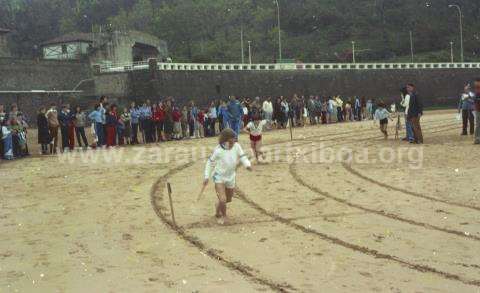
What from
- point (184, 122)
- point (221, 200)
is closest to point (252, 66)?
point (184, 122)

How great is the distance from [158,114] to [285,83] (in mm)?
33815

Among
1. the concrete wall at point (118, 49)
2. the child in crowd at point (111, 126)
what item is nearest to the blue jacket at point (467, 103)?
the child in crowd at point (111, 126)

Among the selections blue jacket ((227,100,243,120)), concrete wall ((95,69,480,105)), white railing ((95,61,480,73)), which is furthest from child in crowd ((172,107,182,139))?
white railing ((95,61,480,73))

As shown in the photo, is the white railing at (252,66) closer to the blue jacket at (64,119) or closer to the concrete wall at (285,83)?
the concrete wall at (285,83)

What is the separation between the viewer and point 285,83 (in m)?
57.2

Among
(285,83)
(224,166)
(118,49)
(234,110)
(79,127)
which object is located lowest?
(224,166)

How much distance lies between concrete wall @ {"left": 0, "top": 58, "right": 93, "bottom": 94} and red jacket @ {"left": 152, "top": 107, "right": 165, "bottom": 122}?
31.3 meters

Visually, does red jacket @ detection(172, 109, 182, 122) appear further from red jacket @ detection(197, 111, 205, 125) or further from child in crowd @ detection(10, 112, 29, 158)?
child in crowd @ detection(10, 112, 29, 158)

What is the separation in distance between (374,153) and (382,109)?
13.3 feet

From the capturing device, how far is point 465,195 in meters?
11.2

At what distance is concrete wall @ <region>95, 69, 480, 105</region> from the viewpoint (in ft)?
157

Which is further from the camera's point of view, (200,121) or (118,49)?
(118,49)

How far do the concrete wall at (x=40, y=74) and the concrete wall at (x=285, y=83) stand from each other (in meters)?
7.29

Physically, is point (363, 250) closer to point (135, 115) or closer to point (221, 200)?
point (221, 200)
